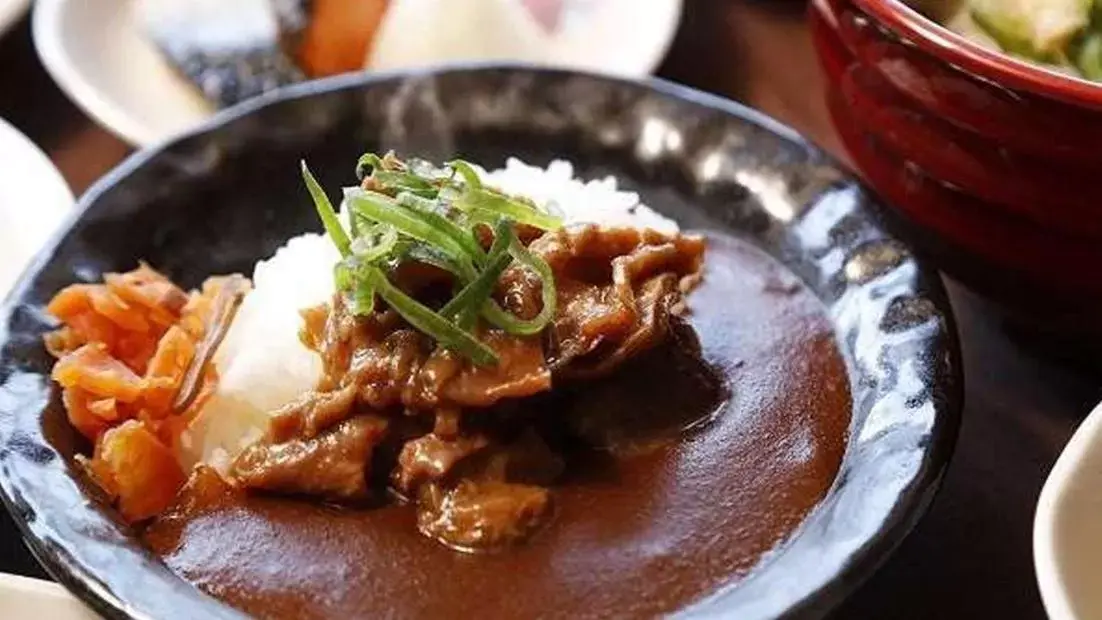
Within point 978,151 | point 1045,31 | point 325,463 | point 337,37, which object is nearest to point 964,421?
point 978,151

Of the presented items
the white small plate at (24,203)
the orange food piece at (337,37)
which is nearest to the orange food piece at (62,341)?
the white small plate at (24,203)

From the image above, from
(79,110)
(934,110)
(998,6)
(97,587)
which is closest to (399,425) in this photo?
(97,587)

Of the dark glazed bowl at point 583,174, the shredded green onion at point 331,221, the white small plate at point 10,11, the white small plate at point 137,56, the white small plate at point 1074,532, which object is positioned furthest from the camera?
the white small plate at point 10,11


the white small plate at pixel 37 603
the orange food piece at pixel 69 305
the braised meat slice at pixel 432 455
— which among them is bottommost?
the white small plate at pixel 37 603

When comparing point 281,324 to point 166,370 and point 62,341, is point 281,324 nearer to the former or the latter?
point 166,370

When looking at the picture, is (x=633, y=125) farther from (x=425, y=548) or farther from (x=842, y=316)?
(x=425, y=548)

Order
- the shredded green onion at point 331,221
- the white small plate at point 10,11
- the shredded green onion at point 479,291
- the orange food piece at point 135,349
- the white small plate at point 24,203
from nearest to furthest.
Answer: the shredded green onion at point 479,291
the shredded green onion at point 331,221
the orange food piece at point 135,349
the white small plate at point 24,203
the white small plate at point 10,11

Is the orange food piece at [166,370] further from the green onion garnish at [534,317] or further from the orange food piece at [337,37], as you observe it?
the orange food piece at [337,37]
